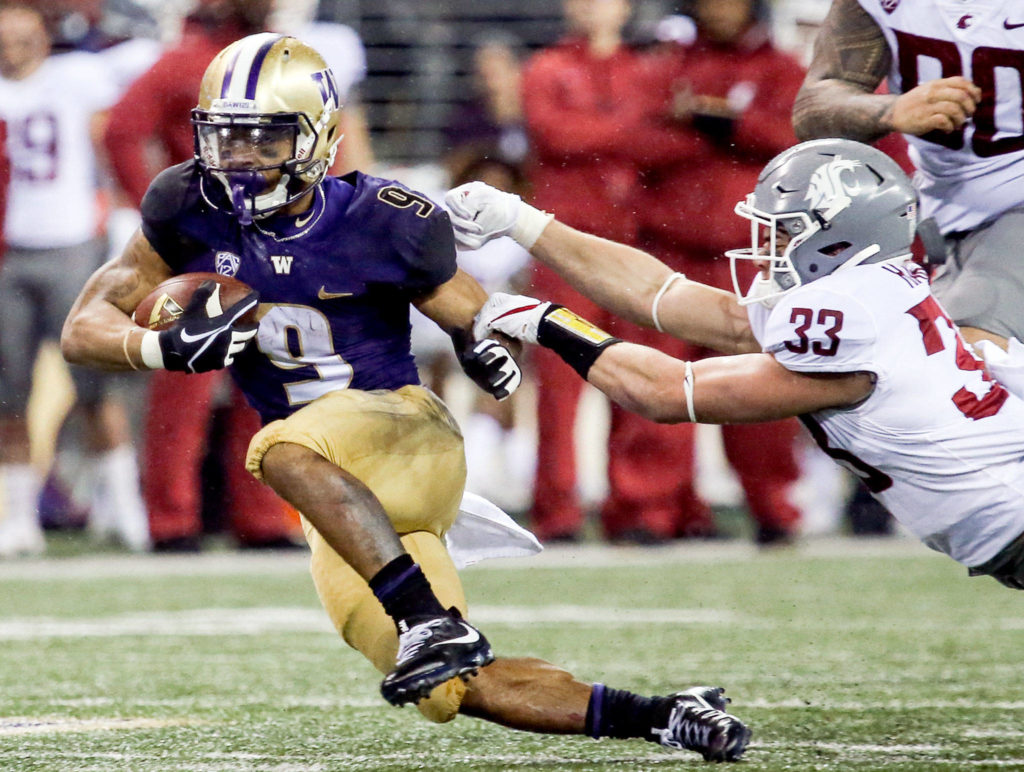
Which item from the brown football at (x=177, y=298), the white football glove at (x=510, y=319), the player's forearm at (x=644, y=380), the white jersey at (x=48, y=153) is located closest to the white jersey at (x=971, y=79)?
the player's forearm at (x=644, y=380)

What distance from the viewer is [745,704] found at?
13.3ft

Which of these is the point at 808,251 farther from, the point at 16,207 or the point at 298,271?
the point at 16,207

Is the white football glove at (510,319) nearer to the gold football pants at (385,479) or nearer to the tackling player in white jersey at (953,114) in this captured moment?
the gold football pants at (385,479)

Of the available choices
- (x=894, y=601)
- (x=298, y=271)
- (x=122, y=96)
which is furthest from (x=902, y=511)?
(x=122, y=96)

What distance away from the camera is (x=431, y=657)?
2.96 m

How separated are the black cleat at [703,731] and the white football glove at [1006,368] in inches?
36.7

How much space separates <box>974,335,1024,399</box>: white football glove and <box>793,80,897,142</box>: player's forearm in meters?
0.60

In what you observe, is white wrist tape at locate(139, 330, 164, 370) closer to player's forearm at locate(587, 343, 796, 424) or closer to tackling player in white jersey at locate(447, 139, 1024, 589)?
tackling player in white jersey at locate(447, 139, 1024, 589)

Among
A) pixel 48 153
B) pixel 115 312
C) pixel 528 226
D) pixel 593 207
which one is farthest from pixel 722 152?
pixel 115 312

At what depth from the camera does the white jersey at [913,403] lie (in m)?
3.22

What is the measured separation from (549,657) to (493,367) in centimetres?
157

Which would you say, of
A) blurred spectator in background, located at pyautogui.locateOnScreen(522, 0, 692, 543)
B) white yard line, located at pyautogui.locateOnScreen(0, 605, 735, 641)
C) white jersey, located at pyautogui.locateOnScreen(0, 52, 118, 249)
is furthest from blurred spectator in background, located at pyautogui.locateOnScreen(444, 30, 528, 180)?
white yard line, located at pyautogui.locateOnScreen(0, 605, 735, 641)

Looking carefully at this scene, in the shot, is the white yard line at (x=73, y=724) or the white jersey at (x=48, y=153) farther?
the white jersey at (x=48, y=153)

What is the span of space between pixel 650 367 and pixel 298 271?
74cm
